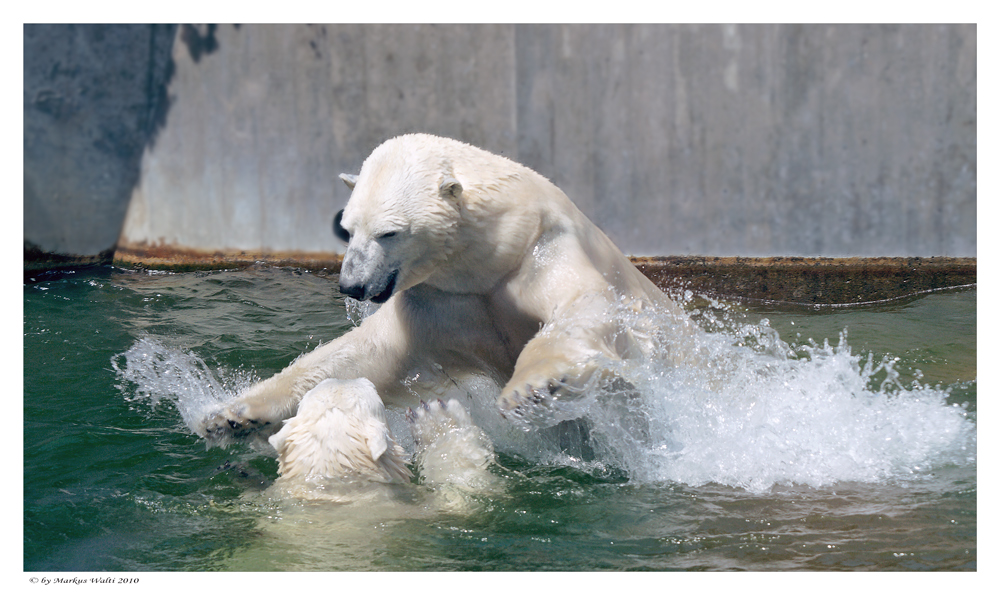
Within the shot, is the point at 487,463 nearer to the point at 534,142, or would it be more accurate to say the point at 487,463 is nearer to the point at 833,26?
the point at 534,142

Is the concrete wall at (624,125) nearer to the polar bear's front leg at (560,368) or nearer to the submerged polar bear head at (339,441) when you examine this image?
the polar bear's front leg at (560,368)

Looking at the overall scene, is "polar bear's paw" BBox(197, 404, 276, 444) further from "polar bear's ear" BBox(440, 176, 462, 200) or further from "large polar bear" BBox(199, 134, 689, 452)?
"polar bear's ear" BBox(440, 176, 462, 200)

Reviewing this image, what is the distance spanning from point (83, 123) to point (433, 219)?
5.98 metres

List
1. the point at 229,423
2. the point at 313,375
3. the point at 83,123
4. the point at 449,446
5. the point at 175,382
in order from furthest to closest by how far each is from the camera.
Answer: the point at 83,123, the point at 175,382, the point at 313,375, the point at 229,423, the point at 449,446

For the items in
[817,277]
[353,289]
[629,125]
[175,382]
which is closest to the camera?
[353,289]

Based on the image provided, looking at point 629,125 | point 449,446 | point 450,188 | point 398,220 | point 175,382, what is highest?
point 629,125

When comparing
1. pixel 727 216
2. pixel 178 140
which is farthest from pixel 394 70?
pixel 727 216

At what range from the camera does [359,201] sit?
2732 millimetres

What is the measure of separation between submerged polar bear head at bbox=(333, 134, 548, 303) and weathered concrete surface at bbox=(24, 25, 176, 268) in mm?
5430

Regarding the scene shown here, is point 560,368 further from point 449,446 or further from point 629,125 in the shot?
point 629,125

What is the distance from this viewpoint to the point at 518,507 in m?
2.71

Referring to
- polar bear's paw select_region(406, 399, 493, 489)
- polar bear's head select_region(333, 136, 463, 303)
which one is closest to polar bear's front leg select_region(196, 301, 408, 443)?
polar bear's paw select_region(406, 399, 493, 489)

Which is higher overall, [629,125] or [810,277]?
[629,125]

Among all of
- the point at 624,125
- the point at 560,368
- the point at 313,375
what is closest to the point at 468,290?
the point at 560,368
